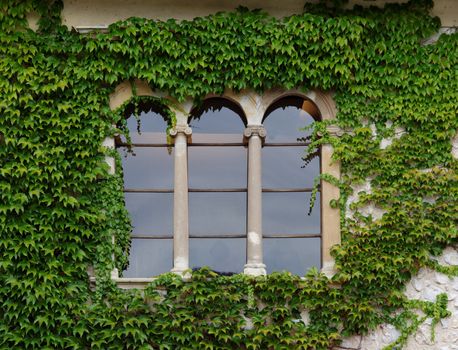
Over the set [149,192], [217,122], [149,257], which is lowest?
[149,257]

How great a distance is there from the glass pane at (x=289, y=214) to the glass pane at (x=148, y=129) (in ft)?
4.37

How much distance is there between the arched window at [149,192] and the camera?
9320mm

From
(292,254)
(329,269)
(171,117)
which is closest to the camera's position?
(329,269)

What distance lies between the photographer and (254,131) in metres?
9.46

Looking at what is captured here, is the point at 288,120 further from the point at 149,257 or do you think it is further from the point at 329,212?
the point at 149,257

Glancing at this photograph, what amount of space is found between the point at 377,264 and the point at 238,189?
1.72 meters

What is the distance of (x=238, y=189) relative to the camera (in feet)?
31.3

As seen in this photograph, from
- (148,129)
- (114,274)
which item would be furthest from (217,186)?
(114,274)

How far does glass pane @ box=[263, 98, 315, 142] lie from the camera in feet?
32.0

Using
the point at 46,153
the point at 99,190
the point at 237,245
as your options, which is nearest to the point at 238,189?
the point at 237,245

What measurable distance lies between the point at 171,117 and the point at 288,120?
1339mm

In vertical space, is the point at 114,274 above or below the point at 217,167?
below

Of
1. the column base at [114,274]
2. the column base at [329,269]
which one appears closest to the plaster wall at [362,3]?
the column base at [329,269]

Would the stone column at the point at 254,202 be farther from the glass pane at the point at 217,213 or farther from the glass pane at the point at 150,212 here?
the glass pane at the point at 150,212
